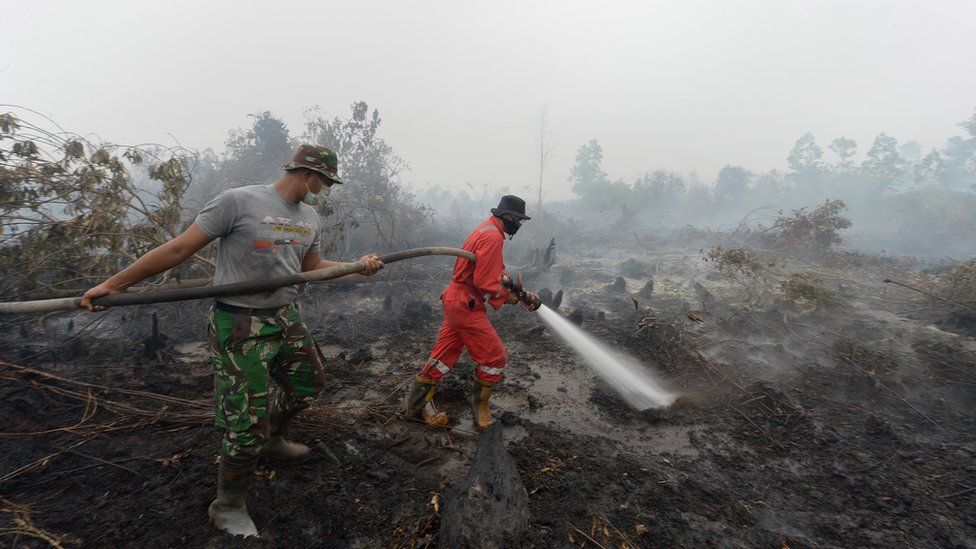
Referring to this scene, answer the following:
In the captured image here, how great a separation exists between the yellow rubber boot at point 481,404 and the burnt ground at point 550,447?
0.52 feet

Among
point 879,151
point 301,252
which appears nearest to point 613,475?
point 301,252

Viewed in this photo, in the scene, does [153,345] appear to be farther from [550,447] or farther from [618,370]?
[618,370]

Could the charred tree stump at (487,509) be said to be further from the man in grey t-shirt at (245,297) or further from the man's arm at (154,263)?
the man's arm at (154,263)

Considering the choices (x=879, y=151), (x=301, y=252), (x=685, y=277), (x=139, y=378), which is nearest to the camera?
(x=301, y=252)

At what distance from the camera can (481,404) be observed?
11.8 ft

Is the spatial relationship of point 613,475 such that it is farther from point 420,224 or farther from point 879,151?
point 879,151

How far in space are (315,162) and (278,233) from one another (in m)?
0.48

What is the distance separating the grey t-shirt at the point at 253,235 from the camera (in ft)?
6.70

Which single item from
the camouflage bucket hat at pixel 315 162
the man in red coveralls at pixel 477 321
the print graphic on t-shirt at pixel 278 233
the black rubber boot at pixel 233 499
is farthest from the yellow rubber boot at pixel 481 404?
the camouflage bucket hat at pixel 315 162

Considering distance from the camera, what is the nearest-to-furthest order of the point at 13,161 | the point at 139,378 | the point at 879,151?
the point at 139,378 → the point at 13,161 → the point at 879,151

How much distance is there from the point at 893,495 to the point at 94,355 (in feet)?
27.7

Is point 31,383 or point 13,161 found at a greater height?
point 13,161

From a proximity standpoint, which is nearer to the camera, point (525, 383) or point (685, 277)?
point (525, 383)

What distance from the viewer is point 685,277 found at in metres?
12.0
